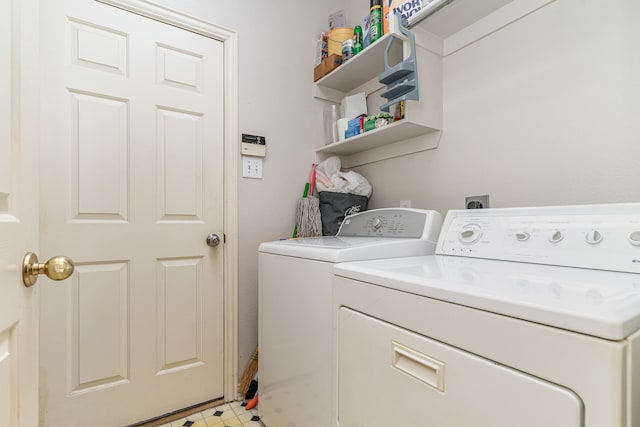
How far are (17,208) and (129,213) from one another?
947 mm

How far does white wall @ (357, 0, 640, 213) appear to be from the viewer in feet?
3.41

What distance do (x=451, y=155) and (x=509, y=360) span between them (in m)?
1.21

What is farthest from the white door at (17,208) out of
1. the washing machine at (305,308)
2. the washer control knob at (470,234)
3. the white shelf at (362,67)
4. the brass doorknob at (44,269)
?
the white shelf at (362,67)

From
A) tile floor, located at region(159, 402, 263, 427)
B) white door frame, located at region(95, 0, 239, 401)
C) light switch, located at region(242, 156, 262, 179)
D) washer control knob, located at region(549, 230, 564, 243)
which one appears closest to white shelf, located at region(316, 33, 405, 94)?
white door frame, located at region(95, 0, 239, 401)

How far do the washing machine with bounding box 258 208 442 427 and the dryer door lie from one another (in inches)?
5.0

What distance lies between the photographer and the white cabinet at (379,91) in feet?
4.95

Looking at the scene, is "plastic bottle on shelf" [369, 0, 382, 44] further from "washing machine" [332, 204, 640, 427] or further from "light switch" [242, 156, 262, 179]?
"washing machine" [332, 204, 640, 427]

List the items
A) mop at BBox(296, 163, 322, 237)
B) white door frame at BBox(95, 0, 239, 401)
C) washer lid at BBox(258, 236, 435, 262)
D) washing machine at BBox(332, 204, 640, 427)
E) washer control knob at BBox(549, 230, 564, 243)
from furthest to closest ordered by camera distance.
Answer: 1. mop at BBox(296, 163, 322, 237)
2. white door frame at BBox(95, 0, 239, 401)
3. washer lid at BBox(258, 236, 435, 262)
4. washer control knob at BBox(549, 230, 564, 243)
5. washing machine at BBox(332, 204, 640, 427)

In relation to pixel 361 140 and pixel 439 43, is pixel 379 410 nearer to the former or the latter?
pixel 361 140

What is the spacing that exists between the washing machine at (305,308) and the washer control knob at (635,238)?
23.2 inches

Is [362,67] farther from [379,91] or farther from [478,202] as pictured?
[478,202]

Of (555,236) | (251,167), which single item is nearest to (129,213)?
(251,167)

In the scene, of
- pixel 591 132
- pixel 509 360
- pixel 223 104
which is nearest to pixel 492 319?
pixel 509 360

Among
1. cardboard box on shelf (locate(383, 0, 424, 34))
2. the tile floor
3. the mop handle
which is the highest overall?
cardboard box on shelf (locate(383, 0, 424, 34))
